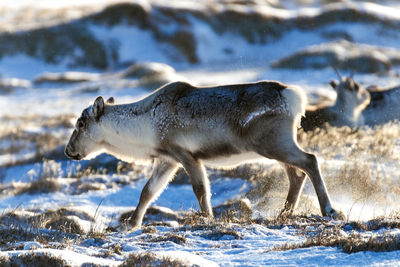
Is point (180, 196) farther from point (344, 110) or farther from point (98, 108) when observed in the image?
point (344, 110)

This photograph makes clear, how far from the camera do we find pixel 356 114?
15047mm

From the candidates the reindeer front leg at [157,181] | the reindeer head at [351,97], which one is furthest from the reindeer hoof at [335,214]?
→ the reindeer head at [351,97]

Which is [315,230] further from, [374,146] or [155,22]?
[155,22]

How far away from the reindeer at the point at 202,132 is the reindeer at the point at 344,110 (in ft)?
21.1

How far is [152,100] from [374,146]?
19.9ft

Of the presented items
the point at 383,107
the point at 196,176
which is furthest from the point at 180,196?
the point at 383,107

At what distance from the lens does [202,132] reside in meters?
6.72

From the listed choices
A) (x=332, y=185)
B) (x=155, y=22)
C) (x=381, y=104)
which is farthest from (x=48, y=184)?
(x=155, y=22)

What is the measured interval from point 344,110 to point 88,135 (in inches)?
345

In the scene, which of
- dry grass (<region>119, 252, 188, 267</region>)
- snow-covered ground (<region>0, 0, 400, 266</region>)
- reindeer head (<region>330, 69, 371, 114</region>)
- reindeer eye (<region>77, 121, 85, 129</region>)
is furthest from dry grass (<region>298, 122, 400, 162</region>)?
dry grass (<region>119, 252, 188, 267</region>)

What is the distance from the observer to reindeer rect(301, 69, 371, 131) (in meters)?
13.4

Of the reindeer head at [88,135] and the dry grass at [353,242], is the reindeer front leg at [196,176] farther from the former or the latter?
the dry grass at [353,242]

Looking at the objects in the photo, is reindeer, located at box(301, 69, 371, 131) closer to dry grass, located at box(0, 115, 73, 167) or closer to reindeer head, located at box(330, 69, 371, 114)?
reindeer head, located at box(330, 69, 371, 114)

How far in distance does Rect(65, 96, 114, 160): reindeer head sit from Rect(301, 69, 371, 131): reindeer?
21.2 ft
